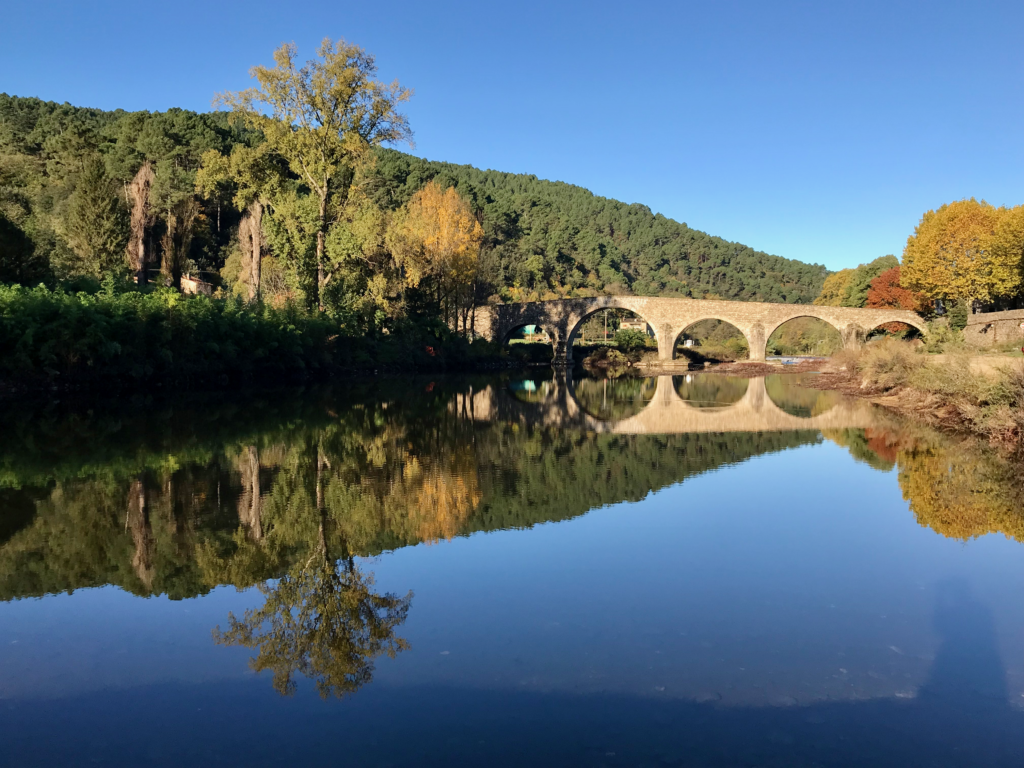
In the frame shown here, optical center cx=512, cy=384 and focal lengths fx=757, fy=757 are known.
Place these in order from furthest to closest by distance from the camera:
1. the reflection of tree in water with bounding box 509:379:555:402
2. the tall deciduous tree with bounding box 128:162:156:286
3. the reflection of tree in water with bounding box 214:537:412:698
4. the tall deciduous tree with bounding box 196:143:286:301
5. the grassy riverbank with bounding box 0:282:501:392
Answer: the tall deciduous tree with bounding box 128:162:156:286, the tall deciduous tree with bounding box 196:143:286:301, the reflection of tree in water with bounding box 509:379:555:402, the grassy riverbank with bounding box 0:282:501:392, the reflection of tree in water with bounding box 214:537:412:698

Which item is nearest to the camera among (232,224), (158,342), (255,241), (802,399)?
(158,342)

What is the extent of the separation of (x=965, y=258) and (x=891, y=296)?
50.1 feet

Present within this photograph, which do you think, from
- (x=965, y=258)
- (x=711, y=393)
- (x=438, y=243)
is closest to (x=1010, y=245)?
(x=965, y=258)

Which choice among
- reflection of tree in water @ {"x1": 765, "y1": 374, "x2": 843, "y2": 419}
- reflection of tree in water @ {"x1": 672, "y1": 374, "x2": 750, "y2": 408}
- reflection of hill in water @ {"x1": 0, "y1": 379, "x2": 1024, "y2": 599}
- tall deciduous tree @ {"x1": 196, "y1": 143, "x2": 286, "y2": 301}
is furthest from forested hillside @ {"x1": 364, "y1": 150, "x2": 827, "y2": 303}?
reflection of hill in water @ {"x1": 0, "y1": 379, "x2": 1024, "y2": 599}

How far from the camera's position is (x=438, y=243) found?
38.5 meters

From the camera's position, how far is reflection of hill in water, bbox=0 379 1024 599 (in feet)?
20.5

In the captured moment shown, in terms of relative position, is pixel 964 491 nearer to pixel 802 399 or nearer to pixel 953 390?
pixel 953 390

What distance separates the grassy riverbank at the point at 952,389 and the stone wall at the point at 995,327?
7.53m

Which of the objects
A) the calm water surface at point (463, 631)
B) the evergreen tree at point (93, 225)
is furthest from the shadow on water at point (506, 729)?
the evergreen tree at point (93, 225)

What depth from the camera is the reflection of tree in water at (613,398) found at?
20.4 metres

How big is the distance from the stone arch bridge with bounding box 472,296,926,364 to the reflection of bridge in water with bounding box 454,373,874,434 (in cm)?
2908

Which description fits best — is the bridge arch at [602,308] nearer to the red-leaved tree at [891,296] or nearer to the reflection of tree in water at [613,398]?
the red-leaved tree at [891,296]

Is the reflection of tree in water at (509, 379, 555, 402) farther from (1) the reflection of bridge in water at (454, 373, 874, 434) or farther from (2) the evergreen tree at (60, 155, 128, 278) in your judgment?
(2) the evergreen tree at (60, 155, 128, 278)

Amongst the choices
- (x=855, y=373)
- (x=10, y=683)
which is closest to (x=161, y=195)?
(x=855, y=373)
